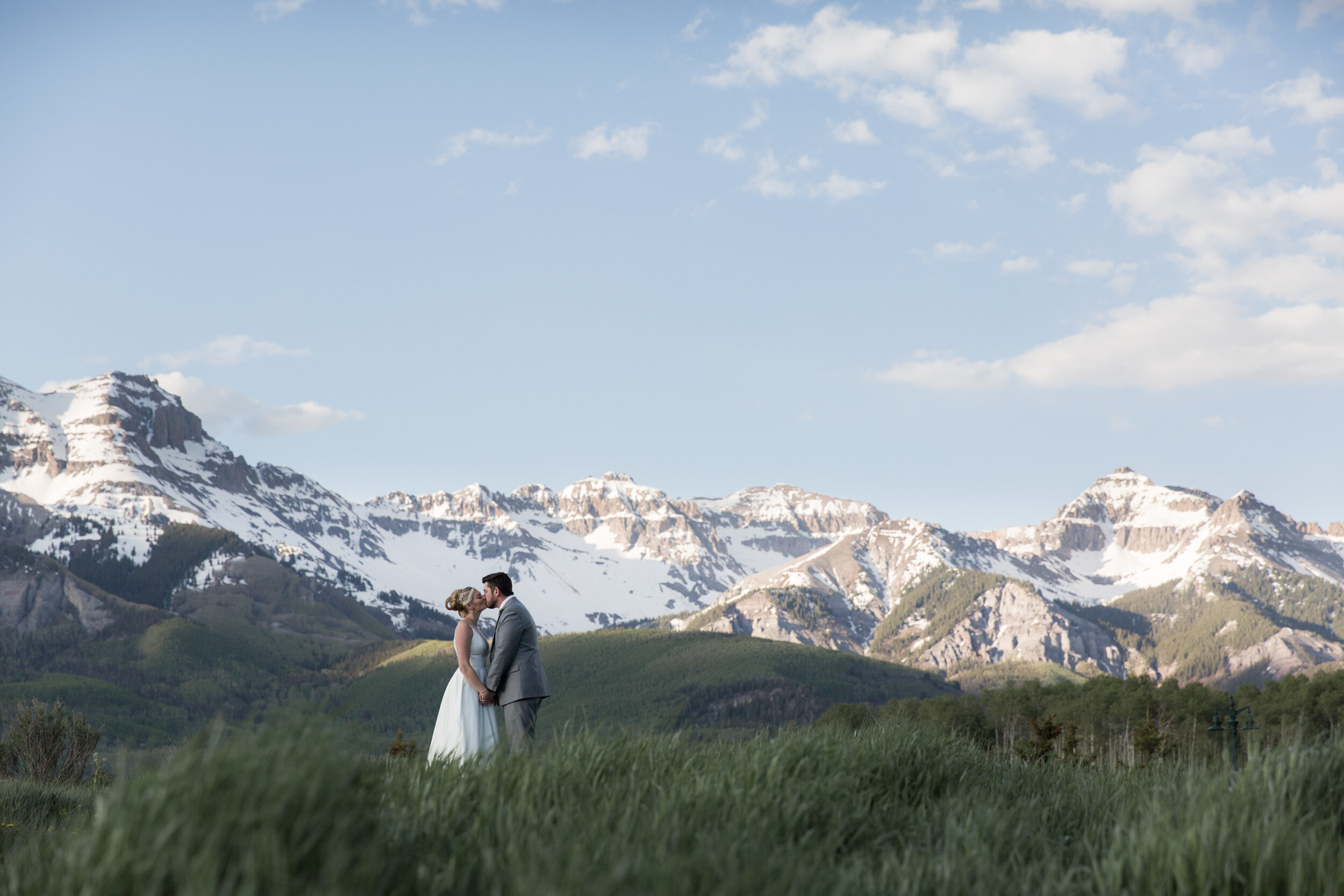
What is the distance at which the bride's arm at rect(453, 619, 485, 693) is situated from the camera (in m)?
11.6

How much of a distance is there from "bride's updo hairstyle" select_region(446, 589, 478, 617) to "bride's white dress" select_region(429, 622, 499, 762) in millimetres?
344

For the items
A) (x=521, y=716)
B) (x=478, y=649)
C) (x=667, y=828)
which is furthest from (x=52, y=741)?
(x=667, y=828)

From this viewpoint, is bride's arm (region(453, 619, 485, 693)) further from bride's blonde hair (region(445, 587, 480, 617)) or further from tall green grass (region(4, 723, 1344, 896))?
tall green grass (region(4, 723, 1344, 896))

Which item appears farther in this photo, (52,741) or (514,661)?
(52,741)

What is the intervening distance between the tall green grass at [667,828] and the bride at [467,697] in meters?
4.58

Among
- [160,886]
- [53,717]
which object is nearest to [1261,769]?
[160,886]

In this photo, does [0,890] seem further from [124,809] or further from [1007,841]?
[1007,841]

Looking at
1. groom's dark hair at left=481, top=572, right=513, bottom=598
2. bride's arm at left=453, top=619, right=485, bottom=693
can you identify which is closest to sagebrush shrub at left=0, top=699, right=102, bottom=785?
bride's arm at left=453, top=619, right=485, bottom=693

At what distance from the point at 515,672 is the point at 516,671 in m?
0.02

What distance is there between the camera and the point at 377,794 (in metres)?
5.53

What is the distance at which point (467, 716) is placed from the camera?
11781mm

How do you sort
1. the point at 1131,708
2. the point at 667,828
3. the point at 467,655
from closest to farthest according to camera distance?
the point at 667,828 → the point at 467,655 → the point at 1131,708

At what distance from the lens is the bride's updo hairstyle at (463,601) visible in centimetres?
1214

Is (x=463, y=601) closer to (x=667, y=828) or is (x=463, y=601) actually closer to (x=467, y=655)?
(x=467, y=655)
